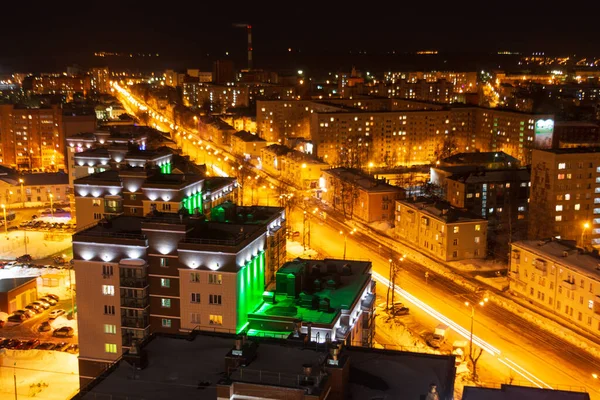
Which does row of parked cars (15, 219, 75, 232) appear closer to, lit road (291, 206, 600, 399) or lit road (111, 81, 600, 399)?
lit road (111, 81, 600, 399)

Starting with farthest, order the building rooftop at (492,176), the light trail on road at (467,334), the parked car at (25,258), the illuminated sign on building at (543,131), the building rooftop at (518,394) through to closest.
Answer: the illuminated sign on building at (543,131) < the building rooftop at (492,176) < the parked car at (25,258) < the light trail on road at (467,334) < the building rooftop at (518,394)

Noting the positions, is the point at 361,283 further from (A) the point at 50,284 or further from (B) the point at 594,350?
(A) the point at 50,284

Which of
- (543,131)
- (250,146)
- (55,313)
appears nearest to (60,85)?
(250,146)

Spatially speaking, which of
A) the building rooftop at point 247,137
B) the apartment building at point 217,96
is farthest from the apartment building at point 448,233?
the apartment building at point 217,96

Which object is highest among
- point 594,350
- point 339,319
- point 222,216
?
point 222,216

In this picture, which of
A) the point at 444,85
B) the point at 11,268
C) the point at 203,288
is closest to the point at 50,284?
the point at 11,268

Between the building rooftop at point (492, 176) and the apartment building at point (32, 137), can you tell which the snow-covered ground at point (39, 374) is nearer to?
the building rooftop at point (492, 176)
